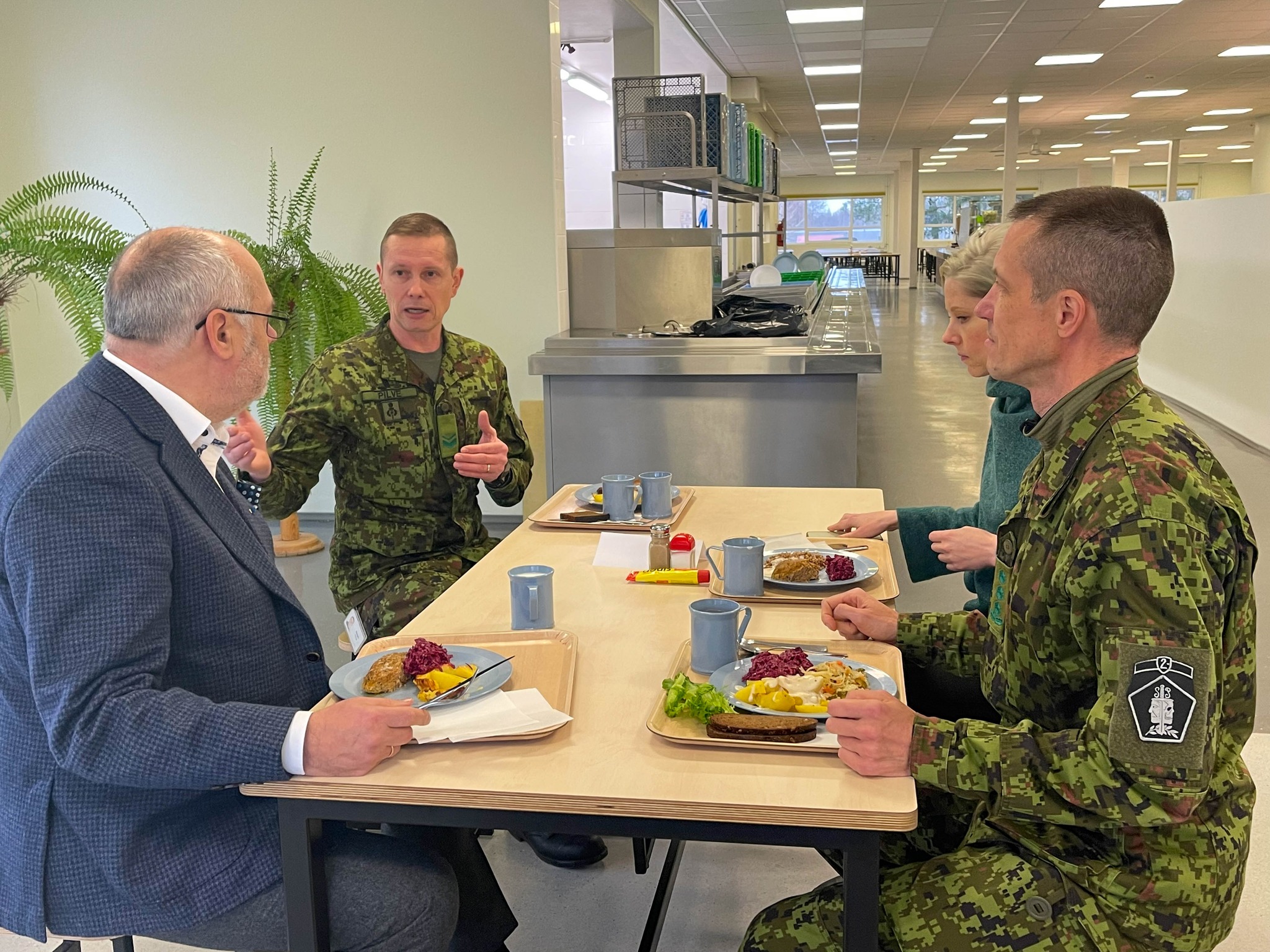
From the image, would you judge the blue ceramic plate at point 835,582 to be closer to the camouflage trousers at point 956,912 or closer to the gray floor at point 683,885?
the camouflage trousers at point 956,912

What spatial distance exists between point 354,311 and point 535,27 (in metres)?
1.51

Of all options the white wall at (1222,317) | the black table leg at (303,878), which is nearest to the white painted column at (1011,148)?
→ the white wall at (1222,317)

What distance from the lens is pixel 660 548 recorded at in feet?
6.96

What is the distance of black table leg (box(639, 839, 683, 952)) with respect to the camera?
204 centimetres

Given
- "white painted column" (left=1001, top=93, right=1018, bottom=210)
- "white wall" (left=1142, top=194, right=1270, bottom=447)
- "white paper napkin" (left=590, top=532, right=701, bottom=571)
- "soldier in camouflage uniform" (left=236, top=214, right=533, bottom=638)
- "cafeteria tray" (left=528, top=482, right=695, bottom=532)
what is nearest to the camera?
"white paper napkin" (left=590, top=532, right=701, bottom=571)

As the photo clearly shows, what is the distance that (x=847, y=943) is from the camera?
1.28 meters

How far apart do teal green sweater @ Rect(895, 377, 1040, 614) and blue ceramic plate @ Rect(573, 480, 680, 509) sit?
0.56 metres

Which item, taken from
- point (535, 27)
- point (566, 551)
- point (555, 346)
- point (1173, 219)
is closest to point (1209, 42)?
point (1173, 219)

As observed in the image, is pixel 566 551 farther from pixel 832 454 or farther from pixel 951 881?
pixel 832 454

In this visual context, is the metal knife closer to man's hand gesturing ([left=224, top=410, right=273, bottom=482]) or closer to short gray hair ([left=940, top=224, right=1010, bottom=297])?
man's hand gesturing ([left=224, top=410, right=273, bottom=482])

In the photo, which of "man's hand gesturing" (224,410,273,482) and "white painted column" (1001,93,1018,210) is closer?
"man's hand gesturing" (224,410,273,482)

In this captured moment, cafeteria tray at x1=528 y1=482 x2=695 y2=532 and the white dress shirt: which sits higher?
the white dress shirt

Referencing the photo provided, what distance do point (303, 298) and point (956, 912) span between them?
164 inches

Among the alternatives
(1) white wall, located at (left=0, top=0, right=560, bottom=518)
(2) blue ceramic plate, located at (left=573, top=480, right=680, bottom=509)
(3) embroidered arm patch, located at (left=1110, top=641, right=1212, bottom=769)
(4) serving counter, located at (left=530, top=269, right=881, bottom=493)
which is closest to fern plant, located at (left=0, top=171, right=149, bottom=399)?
(1) white wall, located at (left=0, top=0, right=560, bottom=518)
